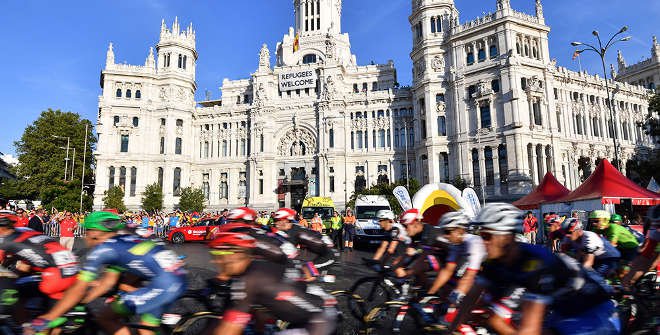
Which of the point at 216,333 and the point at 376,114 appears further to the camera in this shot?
the point at 376,114

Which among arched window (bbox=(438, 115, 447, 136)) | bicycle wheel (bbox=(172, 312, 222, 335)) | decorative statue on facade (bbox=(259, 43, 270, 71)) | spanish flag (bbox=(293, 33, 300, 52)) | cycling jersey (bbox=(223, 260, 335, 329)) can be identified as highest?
spanish flag (bbox=(293, 33, 300, 52))

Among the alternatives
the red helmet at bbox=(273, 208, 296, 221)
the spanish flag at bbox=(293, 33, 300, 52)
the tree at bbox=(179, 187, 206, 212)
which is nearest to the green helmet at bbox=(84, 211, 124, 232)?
the red helmet at bbox=(273, 208, 296, 221)

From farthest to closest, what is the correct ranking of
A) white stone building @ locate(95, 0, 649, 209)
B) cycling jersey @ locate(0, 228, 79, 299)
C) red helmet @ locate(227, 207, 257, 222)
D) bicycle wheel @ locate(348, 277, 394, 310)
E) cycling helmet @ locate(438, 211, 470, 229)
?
white stone building @ locate(95, 0, 649, 209)
bicycle wheel @ locate(348, 277, 394, 310)
cycling helmet @ locate(438, 211, 470, 229)
red helmet @ locate(227, 207, 257, 222)
cycling jersey @ locate(0, 228, 79, 299)

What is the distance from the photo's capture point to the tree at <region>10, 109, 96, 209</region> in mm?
44312

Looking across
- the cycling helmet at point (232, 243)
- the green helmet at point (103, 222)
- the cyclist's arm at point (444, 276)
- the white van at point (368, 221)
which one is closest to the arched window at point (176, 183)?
the white van at point (368, 221)

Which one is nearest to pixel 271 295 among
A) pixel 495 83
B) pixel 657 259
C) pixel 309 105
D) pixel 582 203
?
pixel 657 259

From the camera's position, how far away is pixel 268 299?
10.1 ft

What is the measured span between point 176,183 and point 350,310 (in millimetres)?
50530

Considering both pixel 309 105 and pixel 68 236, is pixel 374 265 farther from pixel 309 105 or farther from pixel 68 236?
pixel 309 105

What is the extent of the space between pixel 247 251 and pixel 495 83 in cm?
4309

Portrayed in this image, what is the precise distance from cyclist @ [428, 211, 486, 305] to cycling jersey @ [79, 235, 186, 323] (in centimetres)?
313

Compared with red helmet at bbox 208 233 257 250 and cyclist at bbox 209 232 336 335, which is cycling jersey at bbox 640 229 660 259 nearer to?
cyclist at bbox 209 232 336 335

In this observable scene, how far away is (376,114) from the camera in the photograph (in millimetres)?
50969

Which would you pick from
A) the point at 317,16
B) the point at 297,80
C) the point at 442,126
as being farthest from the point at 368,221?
the point at 317,16
